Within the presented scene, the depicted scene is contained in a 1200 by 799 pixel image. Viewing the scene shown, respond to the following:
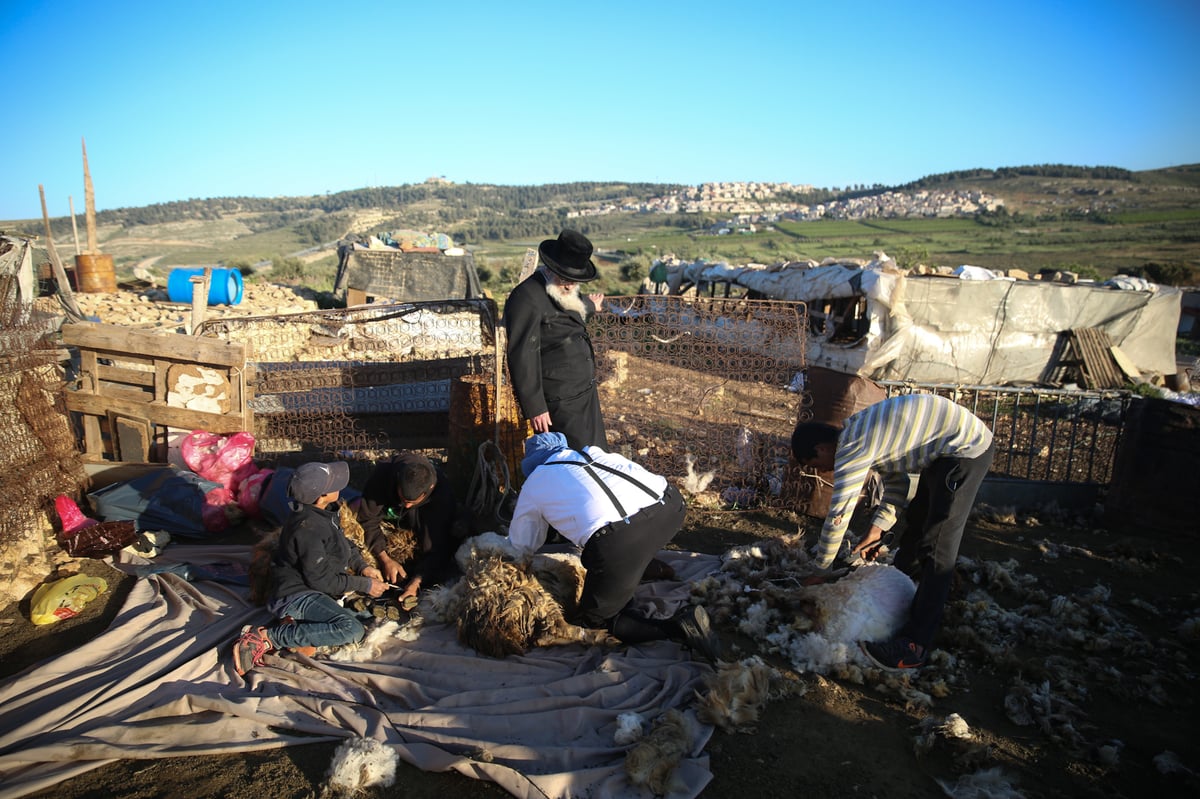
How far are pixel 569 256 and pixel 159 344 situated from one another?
4011mm

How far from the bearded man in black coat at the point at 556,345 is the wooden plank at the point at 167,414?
3100mm

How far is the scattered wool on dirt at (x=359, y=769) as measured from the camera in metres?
2.79

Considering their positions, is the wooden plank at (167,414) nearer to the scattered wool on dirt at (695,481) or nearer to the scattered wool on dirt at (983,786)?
the scattered wool on dirt at (695,481)

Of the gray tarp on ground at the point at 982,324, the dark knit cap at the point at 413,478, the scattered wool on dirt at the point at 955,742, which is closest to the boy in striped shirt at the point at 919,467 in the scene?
the scattered wool on dirt at the point at 955,742

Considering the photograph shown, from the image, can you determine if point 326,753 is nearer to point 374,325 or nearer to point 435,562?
point 435,562

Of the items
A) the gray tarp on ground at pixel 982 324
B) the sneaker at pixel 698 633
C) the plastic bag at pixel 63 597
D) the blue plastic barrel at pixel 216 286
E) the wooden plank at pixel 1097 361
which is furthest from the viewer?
the blue plastic barrel at pixel 216 286

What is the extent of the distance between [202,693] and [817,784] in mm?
3014

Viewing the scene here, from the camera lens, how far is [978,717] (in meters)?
3.32

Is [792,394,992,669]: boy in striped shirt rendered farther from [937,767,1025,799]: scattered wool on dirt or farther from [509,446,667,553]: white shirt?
[509,446,667,553]: white shirt

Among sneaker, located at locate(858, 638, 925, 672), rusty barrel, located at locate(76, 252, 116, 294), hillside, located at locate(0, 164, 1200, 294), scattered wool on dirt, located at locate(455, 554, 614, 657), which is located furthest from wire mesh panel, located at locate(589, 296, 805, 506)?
hillside, located at locate(0, 164, 1200, 294)

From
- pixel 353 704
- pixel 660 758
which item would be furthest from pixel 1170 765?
pixel 353 704

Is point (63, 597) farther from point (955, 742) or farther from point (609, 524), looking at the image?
point (955, 742)

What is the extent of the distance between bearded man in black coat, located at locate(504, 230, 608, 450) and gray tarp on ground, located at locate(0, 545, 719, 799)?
159 cm

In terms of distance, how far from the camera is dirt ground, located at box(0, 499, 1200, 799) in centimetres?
284
